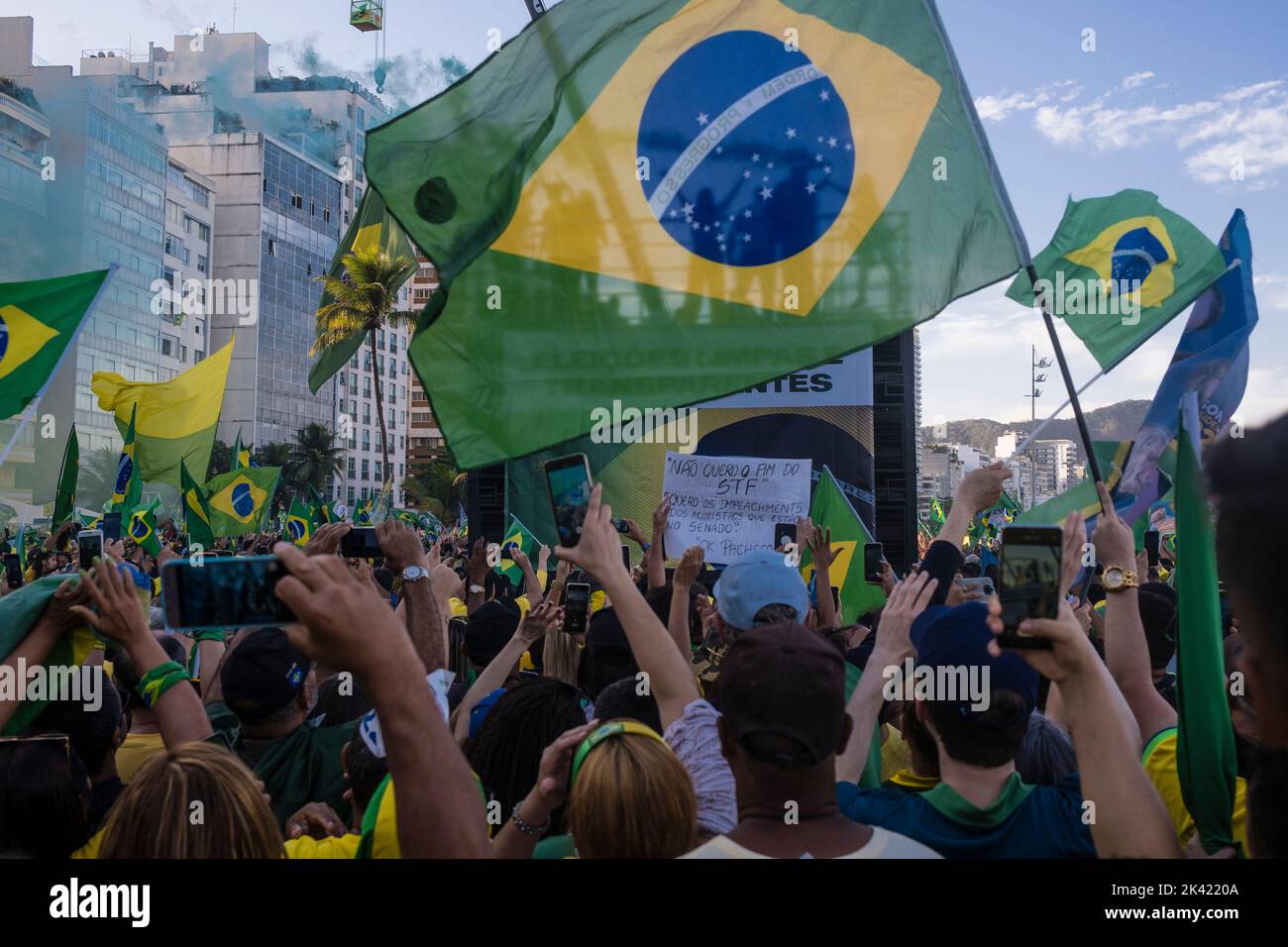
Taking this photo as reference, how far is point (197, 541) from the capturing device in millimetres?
12023

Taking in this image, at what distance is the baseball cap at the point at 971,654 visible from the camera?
94.6 inches

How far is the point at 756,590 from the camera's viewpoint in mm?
3656

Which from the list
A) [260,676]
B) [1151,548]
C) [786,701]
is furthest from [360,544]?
[1151,548]

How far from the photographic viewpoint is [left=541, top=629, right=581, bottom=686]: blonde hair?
4605 mm

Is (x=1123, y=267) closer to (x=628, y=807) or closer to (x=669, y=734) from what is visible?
(x=669, y=734)

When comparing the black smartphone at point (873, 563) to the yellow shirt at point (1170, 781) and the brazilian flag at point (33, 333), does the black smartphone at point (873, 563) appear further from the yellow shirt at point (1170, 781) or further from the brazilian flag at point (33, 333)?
the brazilian flag at point (33, 333)

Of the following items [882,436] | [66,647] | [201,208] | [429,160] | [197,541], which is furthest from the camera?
[201,208]

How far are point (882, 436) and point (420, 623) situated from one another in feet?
48.8

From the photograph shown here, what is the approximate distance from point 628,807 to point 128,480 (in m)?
11.8

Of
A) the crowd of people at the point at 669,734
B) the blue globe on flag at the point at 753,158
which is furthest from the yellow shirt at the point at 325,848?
the blue globe on flag at the point at 753,158

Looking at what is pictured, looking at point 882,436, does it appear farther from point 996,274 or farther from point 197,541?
point 996,274

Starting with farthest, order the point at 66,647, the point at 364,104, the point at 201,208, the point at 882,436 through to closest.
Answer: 1. the point at 364,104
2. the point at 201,208
3. the point at 882,436
4. the point at 66,647

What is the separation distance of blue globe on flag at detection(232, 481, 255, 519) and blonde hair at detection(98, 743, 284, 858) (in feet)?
46.5
